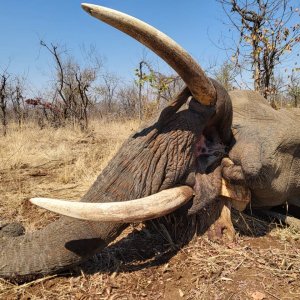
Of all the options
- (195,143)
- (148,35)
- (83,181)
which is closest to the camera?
(148,35)

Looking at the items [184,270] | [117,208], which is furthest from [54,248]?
[184,270]

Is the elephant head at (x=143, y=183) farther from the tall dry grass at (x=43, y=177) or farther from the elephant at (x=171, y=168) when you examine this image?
the tall dry grass at (x=43, y=177)

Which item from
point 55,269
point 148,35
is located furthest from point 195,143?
point 55,269

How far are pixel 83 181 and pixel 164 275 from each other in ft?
10.3

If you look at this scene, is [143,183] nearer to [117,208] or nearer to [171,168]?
[171,168]

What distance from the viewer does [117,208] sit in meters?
2.22

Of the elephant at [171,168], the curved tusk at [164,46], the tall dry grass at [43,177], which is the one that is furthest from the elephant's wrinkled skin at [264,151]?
the tall dry grass at [43,177]

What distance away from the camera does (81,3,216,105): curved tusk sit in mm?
2002

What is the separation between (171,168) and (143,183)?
0.23 m

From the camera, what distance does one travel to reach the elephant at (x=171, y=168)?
7.29ft

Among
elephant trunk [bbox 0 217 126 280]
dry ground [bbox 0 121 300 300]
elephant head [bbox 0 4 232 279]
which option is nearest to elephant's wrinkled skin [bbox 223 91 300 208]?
elephant head [bbox 0 4 232 279]

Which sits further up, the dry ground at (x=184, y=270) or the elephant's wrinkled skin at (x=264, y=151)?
the elephant's wrinkled skin at (x=264, y=151)

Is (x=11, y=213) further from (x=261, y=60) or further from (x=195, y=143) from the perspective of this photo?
(x=261, y=60)

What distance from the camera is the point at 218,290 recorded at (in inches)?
93.6
